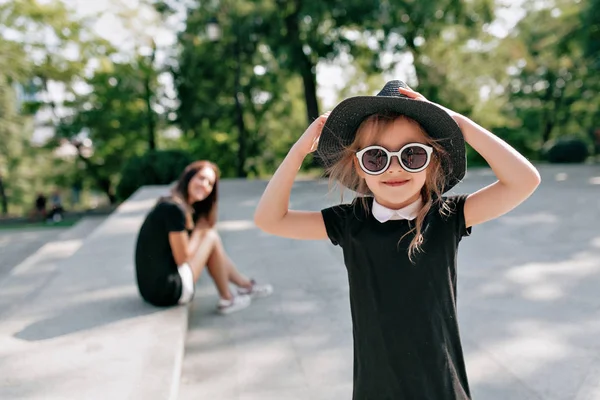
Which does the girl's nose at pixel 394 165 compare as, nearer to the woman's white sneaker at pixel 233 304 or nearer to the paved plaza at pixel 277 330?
the paved plaza at pixel 277 330

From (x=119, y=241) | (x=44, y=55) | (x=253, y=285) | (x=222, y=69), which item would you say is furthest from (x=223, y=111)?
(x=253, y=285)

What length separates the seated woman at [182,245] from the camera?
4074mm

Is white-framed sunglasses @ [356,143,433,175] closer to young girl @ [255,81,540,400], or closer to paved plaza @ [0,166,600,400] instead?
young girl @ [255,81,540,400]

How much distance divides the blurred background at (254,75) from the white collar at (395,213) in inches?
543

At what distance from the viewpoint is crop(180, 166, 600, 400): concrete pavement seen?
10.4ft

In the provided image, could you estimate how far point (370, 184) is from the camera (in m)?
1.56

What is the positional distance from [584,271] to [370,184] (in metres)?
4.43

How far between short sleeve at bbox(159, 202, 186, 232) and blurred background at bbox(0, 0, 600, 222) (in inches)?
458

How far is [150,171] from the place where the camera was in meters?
16.3

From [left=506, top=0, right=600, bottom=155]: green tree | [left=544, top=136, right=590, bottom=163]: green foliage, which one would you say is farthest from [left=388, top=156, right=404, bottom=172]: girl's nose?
A: [left=506, top=0, right=600, bottom=155]: green tree

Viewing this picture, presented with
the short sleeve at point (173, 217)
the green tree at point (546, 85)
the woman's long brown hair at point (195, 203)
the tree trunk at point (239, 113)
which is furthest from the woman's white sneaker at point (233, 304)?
the green tree at point (546, 85)

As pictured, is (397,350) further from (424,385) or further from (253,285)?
(253,285)

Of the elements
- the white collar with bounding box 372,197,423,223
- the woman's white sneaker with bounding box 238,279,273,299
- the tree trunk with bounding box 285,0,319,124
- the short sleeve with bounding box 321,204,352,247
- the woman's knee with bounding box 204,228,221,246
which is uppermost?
the tree trunk with bounding box 285,0,319,124

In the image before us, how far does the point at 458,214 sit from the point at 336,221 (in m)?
0.35
